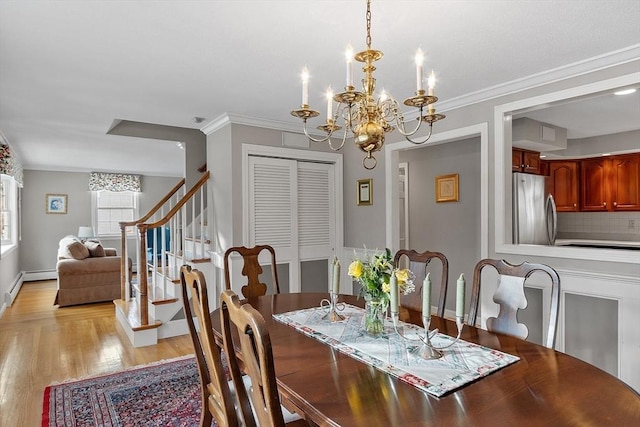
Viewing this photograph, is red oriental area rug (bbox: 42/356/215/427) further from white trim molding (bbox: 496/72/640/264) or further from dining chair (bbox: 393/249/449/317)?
white trim molding (bbox: 496/72/640/264)

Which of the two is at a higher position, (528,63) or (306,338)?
(528,63)

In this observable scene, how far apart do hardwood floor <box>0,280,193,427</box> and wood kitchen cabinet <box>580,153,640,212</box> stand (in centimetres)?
537

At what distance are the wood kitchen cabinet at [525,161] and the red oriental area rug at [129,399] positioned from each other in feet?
12.7

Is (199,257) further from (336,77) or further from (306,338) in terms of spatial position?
(306,338)

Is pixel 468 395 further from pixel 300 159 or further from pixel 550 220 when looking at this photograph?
pixel 550 220

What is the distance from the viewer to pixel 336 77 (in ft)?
9.26

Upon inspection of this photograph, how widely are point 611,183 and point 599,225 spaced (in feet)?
2.12

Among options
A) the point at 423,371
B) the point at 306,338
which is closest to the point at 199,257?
the point at 306,338

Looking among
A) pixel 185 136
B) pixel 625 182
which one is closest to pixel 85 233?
pixel 185 136

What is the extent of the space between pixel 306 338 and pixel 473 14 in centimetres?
182

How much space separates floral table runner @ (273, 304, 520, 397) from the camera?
4.16ft

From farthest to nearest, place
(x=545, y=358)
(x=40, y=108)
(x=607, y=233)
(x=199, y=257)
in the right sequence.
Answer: (x=607, y=233) < (x=199, y=257) < (x=40, y=108) < (x=545, y=358)

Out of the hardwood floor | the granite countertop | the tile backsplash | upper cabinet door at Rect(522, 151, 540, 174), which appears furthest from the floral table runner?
the tile backsplash

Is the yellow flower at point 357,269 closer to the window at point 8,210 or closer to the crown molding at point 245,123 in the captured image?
the crown molding at point 245,123
